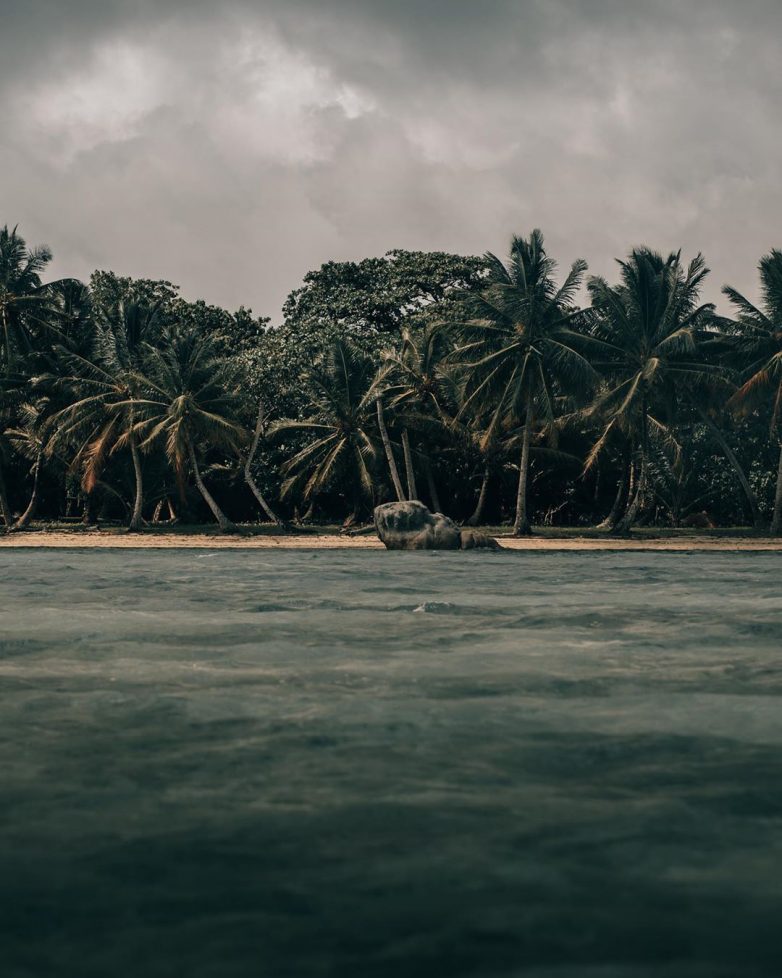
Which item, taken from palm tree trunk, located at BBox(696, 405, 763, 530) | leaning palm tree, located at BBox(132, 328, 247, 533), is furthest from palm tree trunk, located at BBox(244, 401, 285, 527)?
palm tree trunk, located at BBox(696, 405, 763, 530)

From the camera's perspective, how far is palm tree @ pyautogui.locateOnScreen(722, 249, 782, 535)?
3225 cm

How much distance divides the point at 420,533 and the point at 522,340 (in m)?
6.50

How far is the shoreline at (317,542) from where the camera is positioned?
29.7 metres

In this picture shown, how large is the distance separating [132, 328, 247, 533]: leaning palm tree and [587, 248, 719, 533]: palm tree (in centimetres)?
1037

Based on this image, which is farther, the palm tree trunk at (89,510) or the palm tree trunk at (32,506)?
the palm tree trunk at (89,510)

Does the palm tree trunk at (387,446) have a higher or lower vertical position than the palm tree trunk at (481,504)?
higher

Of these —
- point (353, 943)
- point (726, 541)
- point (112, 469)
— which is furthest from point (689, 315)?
point (353, 943)

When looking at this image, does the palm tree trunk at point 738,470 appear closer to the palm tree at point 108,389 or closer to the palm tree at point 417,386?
the palm tree at point 417,386

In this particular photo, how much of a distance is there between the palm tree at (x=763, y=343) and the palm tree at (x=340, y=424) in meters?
10.5

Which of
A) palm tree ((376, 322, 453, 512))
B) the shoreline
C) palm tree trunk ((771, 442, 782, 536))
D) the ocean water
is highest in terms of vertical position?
palm tree ((376, 322, 453, 512))

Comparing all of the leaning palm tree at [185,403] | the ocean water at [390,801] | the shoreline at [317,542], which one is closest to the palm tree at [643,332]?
Result: the shoreline at [317,542]

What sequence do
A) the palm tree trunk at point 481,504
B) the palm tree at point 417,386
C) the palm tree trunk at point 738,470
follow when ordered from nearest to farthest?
the palm tree at point 417,386 → the palm tree trunk at point 738,470 → the palm tree trunk at point 481,504

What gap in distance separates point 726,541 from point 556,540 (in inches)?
179

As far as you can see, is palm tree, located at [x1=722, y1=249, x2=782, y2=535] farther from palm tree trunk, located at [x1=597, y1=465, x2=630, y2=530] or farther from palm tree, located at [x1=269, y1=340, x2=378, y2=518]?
palm tree, located at [x1=269, y1=340, x2=378, y2=518]
